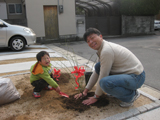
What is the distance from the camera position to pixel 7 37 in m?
7.35

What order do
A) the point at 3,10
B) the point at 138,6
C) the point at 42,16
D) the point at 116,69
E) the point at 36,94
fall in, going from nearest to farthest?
the point at 116,69, the point at 36,94, the point at 42,16, the point at 3,10, the point at 138,6

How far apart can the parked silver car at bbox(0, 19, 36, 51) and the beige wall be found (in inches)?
138

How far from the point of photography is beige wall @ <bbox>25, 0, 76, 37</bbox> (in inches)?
432

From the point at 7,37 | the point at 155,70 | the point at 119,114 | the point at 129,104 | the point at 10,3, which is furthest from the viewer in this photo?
the point at 10,3

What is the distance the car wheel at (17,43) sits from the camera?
752 centimetres

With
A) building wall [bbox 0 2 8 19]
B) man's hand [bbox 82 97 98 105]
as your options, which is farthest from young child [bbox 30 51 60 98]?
building wall [bbox 0 2 8 19]

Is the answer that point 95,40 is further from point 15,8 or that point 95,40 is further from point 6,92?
point 15,8

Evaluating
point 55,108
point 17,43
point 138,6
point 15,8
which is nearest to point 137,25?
point 138,6

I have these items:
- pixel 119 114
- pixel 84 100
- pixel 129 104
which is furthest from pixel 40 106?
pixel 129 104

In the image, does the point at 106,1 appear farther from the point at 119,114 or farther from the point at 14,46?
the point at 119,114

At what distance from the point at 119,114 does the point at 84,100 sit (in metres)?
0.61

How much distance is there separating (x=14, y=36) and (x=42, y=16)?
4.19 metres

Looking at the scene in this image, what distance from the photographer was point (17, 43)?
7.60m

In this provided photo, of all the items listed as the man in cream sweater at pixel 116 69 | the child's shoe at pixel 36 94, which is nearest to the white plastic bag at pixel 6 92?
the child's shoe at pixel 36 94
